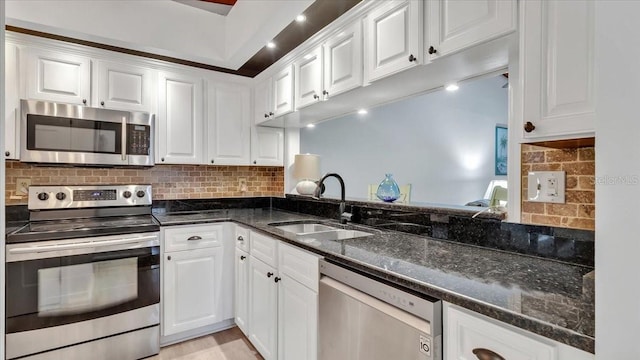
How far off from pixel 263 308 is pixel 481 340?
1.45m

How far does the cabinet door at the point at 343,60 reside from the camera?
5.72 feet

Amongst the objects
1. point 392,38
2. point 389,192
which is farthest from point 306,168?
point 392,38

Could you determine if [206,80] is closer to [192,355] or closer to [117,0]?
[117,0]

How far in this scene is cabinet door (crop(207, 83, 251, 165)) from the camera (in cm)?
279

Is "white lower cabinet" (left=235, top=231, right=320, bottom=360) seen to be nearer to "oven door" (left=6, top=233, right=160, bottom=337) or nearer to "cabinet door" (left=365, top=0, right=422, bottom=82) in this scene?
"oven door" (left=6, top=233, right=160, bottom=337)

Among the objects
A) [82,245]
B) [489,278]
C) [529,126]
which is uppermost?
A: [529,126]

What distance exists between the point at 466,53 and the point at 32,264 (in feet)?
8.24

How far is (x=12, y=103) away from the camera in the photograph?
2.05 meters

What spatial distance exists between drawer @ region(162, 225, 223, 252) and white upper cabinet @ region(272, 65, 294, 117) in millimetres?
1044

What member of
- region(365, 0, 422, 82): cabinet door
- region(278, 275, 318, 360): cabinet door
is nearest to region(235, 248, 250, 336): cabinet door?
region(278, 275, 318, 360): cabinet door

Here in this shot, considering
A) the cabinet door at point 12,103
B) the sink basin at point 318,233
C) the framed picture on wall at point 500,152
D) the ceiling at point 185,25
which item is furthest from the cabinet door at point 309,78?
the framed picture on wall at point 500,152

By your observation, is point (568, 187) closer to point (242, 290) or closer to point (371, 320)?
point (371, 320)

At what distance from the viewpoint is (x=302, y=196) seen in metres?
2.81

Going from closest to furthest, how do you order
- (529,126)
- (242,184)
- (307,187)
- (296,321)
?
1. (529,126)
2. (296,321)
3. (307,187)
4. (242,184)
